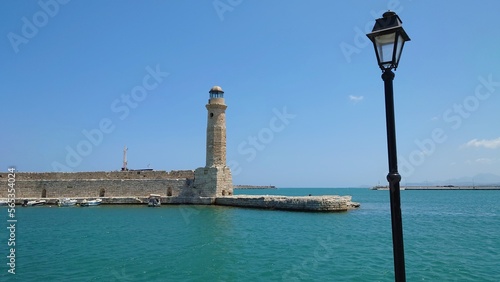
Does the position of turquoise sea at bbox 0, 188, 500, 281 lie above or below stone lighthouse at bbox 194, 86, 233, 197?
below

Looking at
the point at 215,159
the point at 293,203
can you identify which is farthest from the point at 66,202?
the point at 293,203

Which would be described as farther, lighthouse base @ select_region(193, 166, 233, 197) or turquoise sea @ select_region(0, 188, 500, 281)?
lighthouse base @ select_region(193, 166, 233, 197)

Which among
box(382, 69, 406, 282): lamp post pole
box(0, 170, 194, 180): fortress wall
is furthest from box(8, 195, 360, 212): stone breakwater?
box(382, 69, 406, 282): lamp post pole

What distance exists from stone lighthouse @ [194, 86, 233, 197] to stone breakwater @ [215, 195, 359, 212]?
3.59 ft

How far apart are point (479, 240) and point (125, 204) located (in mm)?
22703

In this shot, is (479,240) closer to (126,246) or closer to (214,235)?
(214,235)

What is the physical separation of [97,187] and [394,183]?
2907 cm

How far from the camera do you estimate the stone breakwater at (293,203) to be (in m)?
21.6

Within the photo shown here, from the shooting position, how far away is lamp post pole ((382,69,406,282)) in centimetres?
244

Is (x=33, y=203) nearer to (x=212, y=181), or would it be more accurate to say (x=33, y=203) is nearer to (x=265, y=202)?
(x=212, y=181)

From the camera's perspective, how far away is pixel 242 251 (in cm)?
1039

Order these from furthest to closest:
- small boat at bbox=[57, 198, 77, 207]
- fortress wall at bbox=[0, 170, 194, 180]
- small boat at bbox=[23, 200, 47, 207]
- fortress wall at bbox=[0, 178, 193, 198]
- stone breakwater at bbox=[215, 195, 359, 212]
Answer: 1. fortress wall at bbox=[0, 170, 194, 180]
2. fortress wall at bbox=[0, 178, 193, 198]
3. small boat at bbox=[23, 200, 47, 207]
4. small boat at bbox=[57, 198, 77, 207]
5. stone breakwater at bbox=[215, 195, 359, 212]

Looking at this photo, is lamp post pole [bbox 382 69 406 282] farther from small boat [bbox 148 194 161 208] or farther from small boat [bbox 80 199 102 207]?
small boat [bbox 80 199 102 207]

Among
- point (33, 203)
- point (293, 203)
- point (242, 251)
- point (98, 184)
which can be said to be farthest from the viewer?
point (98, 184)
